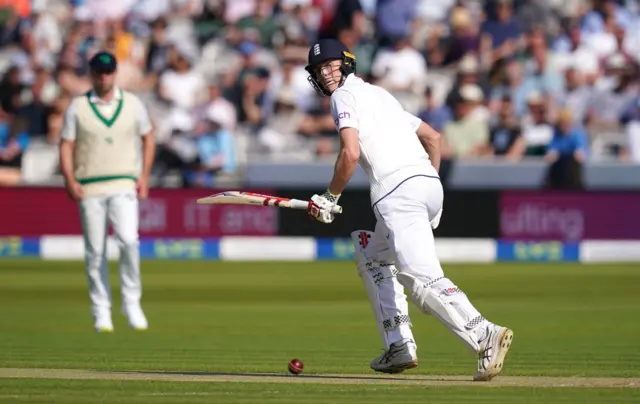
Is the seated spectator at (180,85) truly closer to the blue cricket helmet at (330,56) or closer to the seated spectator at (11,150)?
the seated spectator at (11,150)

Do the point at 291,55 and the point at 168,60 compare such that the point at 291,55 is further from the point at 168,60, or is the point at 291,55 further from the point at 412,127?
the point at 412,127

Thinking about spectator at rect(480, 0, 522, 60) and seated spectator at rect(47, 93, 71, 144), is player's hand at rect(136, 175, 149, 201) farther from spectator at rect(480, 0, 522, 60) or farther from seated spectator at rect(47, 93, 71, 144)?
spectator at rect(480, 0, 522, 60)

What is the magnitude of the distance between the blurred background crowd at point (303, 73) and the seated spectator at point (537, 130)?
18 millimetres

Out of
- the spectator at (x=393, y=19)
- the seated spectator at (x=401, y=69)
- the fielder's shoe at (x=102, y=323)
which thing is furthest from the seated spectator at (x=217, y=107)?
the fielder's shoe at (x=102, y=323)

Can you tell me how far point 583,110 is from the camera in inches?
650

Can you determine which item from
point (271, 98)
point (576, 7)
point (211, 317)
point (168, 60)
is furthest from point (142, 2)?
point (211, 317)

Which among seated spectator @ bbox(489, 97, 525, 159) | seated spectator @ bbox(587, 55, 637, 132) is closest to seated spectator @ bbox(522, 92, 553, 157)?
seated spectator @ bbox(489, 97, 525, 159)

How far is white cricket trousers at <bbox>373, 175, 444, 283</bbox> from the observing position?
238 inches

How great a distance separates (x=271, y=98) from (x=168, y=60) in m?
1.40

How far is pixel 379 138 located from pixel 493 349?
102cm

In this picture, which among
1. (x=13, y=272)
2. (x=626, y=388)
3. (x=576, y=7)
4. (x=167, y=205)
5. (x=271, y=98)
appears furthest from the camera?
(x=576, y=7)

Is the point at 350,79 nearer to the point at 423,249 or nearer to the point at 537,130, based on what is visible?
the point at 423,249

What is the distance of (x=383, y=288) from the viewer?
643cm

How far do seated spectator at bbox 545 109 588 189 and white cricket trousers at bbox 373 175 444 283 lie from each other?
9350mm
